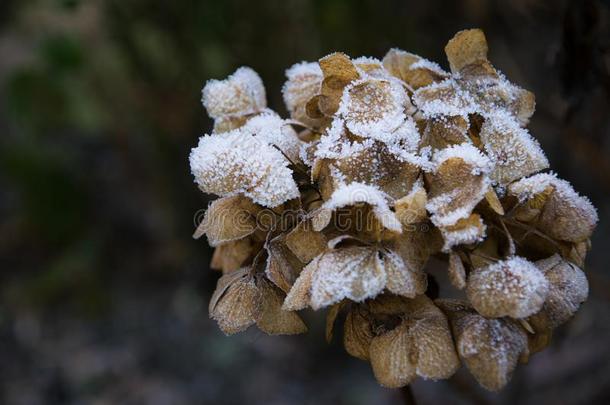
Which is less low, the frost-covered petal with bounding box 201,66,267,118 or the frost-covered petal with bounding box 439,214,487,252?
the frost-covered petal with bounding box 201,66,267,118

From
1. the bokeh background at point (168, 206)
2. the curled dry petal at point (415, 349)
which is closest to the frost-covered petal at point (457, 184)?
the curled dry petal at point (415, 349)

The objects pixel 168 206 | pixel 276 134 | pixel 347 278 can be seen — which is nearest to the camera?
pixel 347 278

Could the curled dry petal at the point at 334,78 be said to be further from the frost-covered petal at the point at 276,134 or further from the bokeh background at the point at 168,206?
the bokeh background at the point at 168,206

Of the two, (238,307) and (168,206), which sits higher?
(238,307)

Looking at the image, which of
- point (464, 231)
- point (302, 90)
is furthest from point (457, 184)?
point (302, 90)

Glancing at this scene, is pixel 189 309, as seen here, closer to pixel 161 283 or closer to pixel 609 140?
pixel 161 283

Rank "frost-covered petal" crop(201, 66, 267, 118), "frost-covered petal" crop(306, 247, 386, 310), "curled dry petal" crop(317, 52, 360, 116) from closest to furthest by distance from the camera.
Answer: "frost-covered petal" crop(306, 247, 386, 310) < "curled dry petal" crop(317, 52, 360, 116) < "frost-covered petal" crop(201, 66, 267, 118)

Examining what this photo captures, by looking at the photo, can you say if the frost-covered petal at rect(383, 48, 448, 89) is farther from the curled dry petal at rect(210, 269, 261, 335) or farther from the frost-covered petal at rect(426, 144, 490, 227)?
the curled dry petal at rect(210, 269, 261, 335)

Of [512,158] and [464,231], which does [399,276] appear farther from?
[512,158]

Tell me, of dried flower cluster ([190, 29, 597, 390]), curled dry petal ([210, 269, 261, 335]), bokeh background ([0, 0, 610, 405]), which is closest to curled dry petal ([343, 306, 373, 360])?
dried flower cluster ([190, 29, 597, 390])
